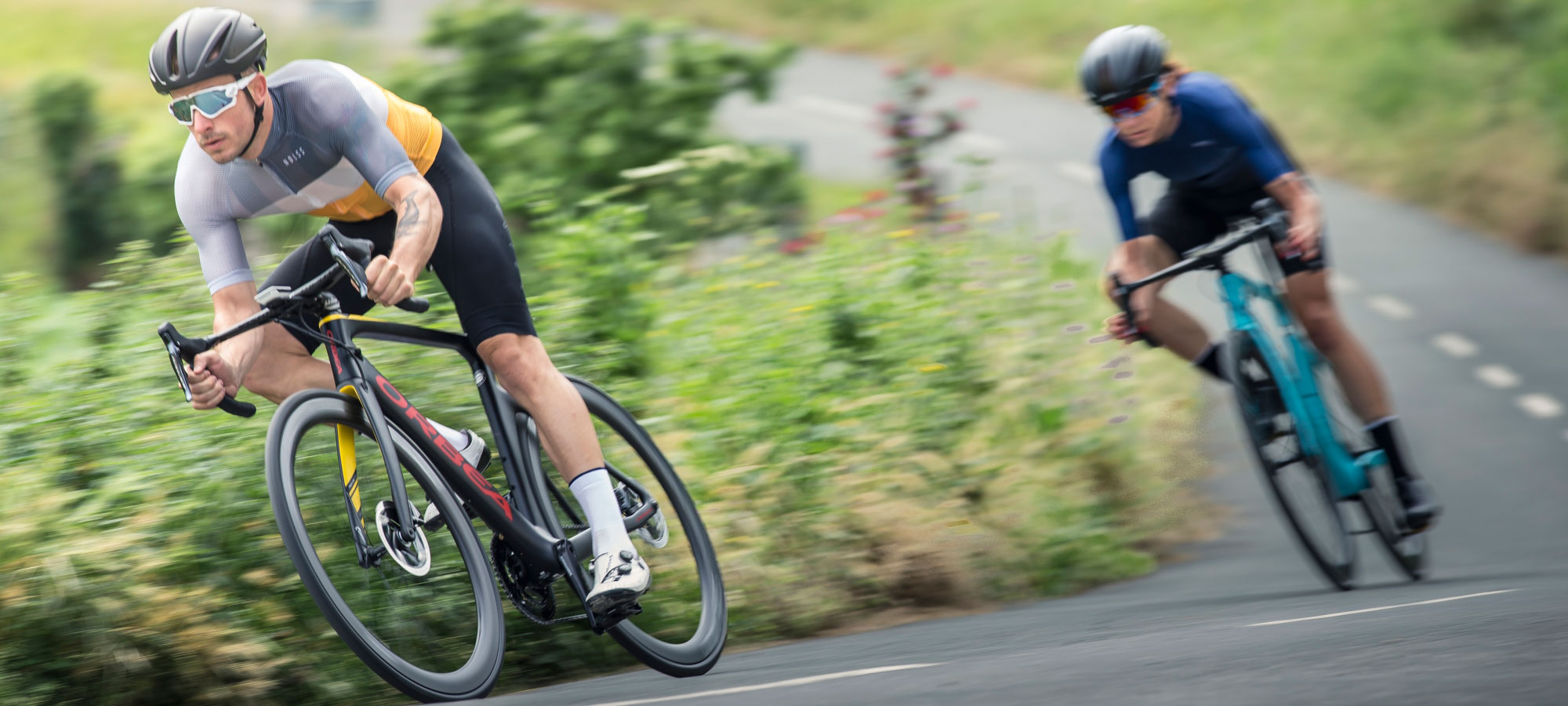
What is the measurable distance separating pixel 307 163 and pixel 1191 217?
10.9ft

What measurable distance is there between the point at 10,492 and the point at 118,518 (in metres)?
0.27

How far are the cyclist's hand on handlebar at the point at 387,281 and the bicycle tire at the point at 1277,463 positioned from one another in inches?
117

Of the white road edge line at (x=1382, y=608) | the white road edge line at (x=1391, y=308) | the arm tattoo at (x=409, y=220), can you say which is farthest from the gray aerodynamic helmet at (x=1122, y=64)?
the white road edge line at (x=1391, y=308)

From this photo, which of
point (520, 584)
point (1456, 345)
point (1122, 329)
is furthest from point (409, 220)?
point (1456, 345)

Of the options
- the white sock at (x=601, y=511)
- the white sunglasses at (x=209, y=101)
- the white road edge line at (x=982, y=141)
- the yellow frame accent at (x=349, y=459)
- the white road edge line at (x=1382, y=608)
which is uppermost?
the white road edge line at (x=982, y=141)

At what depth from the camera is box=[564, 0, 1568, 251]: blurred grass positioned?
12.3 m

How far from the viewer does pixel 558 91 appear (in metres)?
9.70

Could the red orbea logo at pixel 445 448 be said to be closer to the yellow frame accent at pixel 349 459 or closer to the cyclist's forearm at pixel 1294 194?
the yellow frame accent at pixel 349 459

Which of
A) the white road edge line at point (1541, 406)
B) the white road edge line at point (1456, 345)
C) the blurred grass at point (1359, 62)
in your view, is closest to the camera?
the white road edge line at point (1541, 406)

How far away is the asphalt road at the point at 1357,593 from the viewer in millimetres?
3250

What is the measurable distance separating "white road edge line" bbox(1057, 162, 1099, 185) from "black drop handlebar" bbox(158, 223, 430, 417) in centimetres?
1055

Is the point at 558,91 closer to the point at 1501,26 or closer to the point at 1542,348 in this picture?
the point at 1542,348

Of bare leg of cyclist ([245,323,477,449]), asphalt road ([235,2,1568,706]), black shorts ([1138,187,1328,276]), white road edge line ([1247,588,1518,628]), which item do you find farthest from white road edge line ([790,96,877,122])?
bare leg of cyclist ([245,323,477,449])

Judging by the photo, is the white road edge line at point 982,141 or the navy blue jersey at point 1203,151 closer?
the navy blue jersey at point 1203,151
